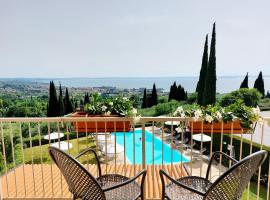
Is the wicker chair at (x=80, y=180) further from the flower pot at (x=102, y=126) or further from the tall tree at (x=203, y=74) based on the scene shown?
the tall tree at (x=203, y=74)

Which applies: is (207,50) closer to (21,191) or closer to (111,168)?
(111,168)

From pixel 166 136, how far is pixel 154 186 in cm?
1063

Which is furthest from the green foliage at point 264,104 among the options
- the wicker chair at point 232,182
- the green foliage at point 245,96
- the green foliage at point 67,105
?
the wicker chair at point 232,182

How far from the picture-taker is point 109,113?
2.60 m

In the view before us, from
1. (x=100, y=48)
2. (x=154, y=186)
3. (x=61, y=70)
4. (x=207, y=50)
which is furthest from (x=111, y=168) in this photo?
(x=61, y=70)

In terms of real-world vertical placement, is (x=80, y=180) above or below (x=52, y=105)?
above

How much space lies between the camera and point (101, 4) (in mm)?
10352

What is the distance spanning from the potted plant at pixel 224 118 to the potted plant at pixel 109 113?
61 cm

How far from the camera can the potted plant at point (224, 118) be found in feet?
7.79

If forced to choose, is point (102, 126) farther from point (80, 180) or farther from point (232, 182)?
point (232, 182)

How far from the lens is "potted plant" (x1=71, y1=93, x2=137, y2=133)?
8.44ft

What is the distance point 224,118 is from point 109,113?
1.23 meters

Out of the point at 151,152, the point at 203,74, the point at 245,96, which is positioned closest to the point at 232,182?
the point at 151,152

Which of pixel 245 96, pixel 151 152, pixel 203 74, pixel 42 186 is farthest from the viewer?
pixel 245 96
